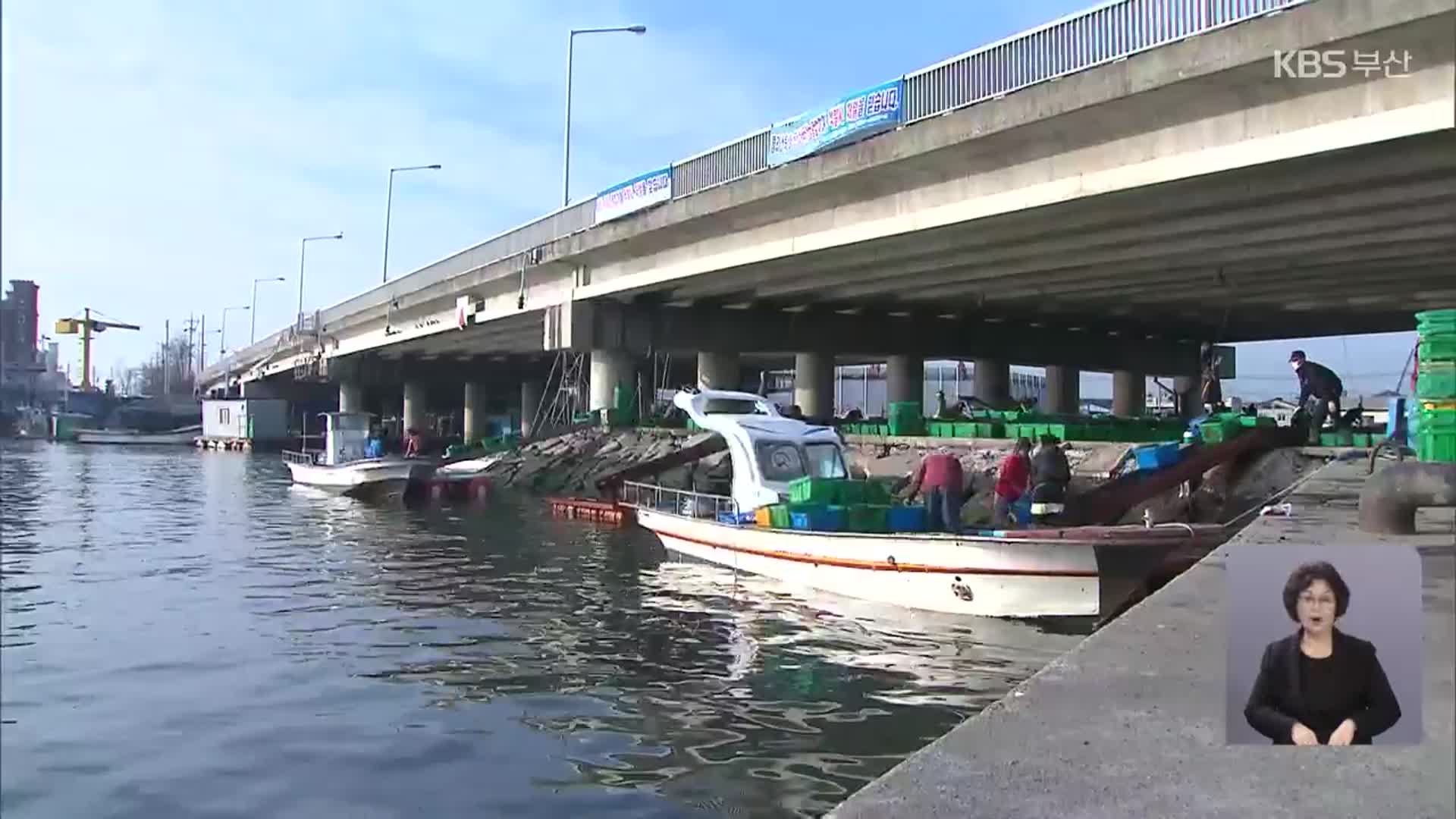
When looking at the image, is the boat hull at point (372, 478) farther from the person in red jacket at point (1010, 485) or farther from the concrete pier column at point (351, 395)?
the concrete pier column at point (351, 395)

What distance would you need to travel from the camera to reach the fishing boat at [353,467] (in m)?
35.9

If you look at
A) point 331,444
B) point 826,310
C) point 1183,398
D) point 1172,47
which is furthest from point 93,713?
point 1183,398

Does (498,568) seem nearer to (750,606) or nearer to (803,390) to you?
(750,606)

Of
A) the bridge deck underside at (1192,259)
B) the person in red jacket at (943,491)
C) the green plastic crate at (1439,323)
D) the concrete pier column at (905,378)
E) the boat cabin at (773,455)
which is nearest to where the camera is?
the green plastic crate at (1439,323)

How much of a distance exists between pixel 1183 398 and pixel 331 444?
4088 centimetres

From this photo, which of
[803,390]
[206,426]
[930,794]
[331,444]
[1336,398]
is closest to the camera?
[930,794]

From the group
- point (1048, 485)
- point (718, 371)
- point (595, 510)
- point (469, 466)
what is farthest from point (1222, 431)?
point (469, 466)

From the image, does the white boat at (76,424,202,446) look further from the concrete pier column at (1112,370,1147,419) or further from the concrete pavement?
the concrete pavement

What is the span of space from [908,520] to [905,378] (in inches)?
1406

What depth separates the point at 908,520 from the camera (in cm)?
1711

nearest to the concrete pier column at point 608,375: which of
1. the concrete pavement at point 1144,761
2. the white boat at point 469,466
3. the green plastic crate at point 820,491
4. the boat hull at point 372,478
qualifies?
the white boat at point 469,466

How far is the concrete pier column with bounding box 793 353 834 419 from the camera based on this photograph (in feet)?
159

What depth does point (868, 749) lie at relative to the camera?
32.1 ft

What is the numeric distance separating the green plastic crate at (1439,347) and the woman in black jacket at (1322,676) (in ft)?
28.9
